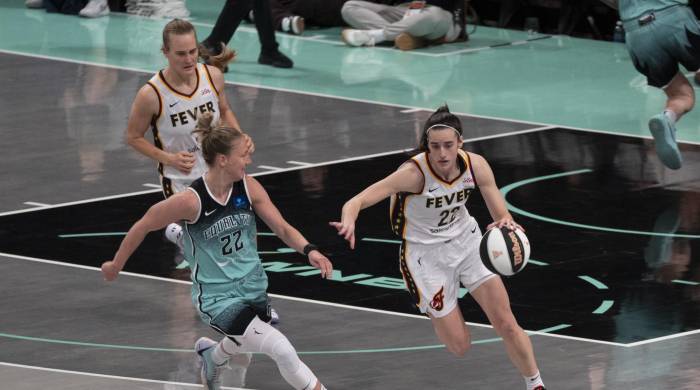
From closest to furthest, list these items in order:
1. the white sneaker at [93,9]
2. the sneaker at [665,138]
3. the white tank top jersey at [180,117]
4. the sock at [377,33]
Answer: the white tank top jersey at [180,117], the sneaker at [665,138], the sock at [377,33], the white sneaker at [93,9]

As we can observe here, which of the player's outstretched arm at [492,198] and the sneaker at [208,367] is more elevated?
the player's outstretched arm at [492,198]

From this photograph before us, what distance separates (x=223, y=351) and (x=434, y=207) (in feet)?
4.14

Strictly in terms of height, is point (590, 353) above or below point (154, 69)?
above

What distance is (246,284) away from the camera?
7793 mm

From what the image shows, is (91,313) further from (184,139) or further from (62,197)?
(62,197)

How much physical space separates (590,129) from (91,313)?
673 centimetres

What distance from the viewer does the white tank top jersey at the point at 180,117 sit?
10.1 m

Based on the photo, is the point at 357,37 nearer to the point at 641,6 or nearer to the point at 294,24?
the point at 294,24

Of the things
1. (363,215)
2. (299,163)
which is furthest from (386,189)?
(299,163)

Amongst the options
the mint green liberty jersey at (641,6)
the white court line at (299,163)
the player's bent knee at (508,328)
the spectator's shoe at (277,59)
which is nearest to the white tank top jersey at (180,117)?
the player's bent knee at (508,328)

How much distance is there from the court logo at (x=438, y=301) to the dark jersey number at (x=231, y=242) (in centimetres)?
103

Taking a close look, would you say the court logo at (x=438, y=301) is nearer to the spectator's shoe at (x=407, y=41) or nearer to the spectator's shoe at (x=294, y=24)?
A: the spectator's shoe at (x=407, y=41)

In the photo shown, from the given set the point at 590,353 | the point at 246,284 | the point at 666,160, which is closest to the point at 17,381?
the point at 246,284

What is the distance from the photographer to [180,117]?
10102 mm
